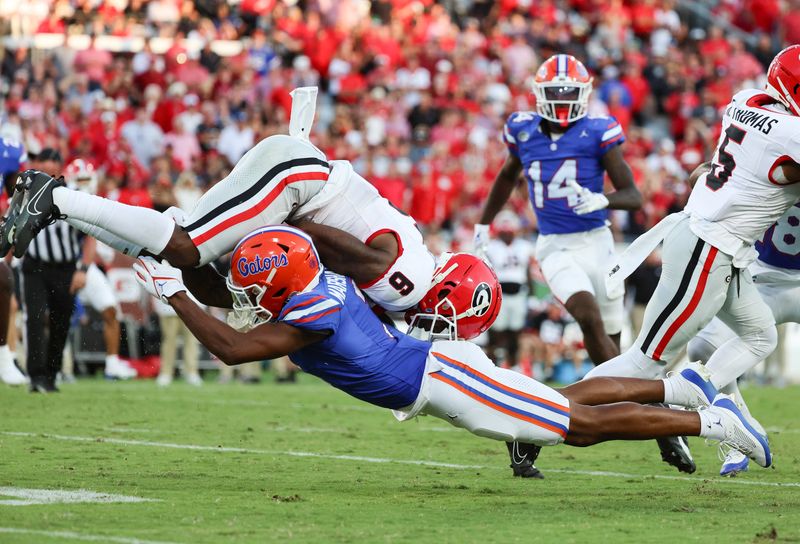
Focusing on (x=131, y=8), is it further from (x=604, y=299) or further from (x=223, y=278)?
(x=223, y=278)

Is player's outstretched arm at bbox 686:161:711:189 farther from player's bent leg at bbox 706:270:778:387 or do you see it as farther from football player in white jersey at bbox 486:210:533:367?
football player in white jersey at bbox 486:210:533:367

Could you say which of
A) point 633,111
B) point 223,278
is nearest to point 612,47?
point 633,111

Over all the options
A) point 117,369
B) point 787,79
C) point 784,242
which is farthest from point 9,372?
point 787,79

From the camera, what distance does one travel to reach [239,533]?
174 inches

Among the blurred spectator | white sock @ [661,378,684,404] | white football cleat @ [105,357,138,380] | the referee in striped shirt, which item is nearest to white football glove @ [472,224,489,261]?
white sock @ [661,378,684,404]

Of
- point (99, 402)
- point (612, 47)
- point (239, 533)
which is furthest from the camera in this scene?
point (612, 47)

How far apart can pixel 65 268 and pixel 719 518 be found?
23.0 ft

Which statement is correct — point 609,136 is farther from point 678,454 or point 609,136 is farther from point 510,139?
point 678,454

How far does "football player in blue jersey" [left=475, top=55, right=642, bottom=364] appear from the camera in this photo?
7.83 metres

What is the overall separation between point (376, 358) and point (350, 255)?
588 mm

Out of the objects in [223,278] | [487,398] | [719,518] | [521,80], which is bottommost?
[719,518]

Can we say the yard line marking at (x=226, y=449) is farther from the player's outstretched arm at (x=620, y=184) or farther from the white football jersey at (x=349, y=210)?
the player's outstretched arm at (x=620, y=184)

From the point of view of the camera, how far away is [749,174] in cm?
586

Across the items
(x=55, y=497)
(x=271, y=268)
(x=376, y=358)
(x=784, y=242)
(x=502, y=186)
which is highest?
(x=502, y=186)
